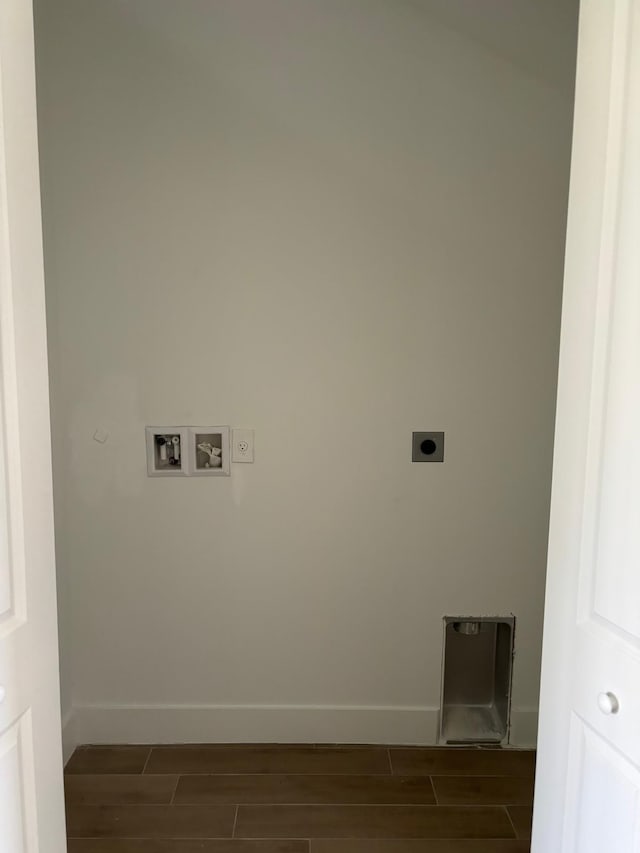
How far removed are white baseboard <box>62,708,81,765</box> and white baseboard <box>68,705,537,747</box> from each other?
0.02m

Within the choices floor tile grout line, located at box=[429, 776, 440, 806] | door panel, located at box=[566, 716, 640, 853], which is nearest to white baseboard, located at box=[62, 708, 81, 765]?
floor tile grout line, located at box=[429, 776, 440, 806]

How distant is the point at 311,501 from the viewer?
2.16 meters

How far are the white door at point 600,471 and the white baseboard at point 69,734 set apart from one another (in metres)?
1.74

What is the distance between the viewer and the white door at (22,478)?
1005mm

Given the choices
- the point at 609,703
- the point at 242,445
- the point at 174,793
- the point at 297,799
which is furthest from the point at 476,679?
the point at 609,703

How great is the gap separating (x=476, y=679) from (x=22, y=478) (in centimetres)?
202

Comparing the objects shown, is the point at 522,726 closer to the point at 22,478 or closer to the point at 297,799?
the point at 297,799

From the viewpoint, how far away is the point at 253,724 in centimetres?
226

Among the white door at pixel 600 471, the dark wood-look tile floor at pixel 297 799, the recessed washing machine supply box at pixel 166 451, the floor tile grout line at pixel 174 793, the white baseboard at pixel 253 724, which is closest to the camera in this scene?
the white door at pixel 600 471

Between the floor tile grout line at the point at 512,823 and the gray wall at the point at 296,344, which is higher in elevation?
the gray wall at the point at 296,344

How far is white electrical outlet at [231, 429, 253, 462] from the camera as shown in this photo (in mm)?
2127

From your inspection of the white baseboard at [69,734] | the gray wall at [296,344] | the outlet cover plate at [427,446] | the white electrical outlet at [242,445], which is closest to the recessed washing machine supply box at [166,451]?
the gray wall at [296,344]

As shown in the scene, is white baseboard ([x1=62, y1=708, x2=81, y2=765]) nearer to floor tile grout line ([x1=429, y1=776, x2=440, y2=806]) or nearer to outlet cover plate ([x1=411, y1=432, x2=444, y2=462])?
floor tile grout line ([x1=429, y1=776, x2=440, y2=806])

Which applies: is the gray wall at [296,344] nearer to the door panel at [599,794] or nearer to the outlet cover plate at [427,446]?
the outlet cover plate at [427,446]
